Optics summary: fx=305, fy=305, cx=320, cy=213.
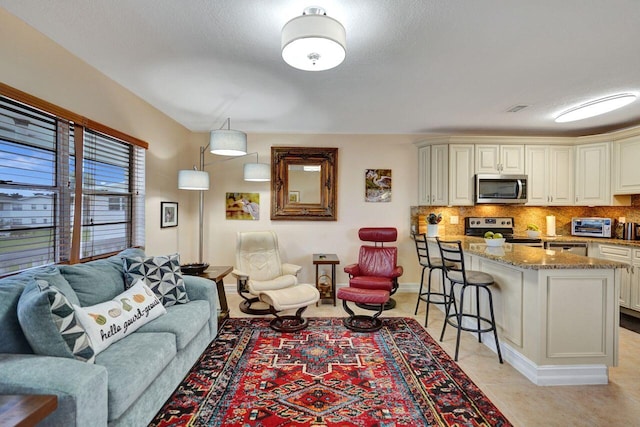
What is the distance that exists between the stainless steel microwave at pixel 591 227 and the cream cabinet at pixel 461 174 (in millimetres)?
1636

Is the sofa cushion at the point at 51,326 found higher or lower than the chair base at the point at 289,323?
higher

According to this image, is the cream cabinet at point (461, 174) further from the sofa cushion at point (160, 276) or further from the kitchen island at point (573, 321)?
the sofa cushion at point (160, 276)

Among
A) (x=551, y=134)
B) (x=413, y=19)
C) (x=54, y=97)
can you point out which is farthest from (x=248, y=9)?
(x=551, y=134)

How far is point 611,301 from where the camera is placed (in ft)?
7.45

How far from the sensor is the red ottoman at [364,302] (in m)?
3.32

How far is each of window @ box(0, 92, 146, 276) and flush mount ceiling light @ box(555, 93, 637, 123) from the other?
16.4 ft

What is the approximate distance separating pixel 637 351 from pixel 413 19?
3.55 metres

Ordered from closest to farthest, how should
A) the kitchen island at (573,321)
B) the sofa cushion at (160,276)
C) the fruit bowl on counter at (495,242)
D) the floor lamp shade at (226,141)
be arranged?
the kitchen island at (573,321) < the sofa cushion at (160,276) < the floor lamp shade at (226,141) < the fruit bowl on counter at (495,242)

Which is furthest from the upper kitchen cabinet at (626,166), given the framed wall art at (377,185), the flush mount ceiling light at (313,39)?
the flush mount ceiling light at (313,39)

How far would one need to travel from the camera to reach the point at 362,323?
344 cm

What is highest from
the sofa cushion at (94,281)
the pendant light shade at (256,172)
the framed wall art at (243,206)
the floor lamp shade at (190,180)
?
the pendant light shade at (256,172)

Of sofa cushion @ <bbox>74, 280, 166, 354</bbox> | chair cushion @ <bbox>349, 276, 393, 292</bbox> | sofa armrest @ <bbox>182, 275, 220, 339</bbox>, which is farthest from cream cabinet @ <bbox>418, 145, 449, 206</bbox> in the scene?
sofa cushion @ <bbox>74, 280, 166, 354</bbox>

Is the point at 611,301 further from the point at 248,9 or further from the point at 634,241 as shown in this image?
the point at 248,9

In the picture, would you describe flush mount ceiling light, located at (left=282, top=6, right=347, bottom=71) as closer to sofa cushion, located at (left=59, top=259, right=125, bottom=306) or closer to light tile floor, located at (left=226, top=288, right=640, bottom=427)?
sofa cushion, located at (left=59, top=259, right=125, bottom=306)
